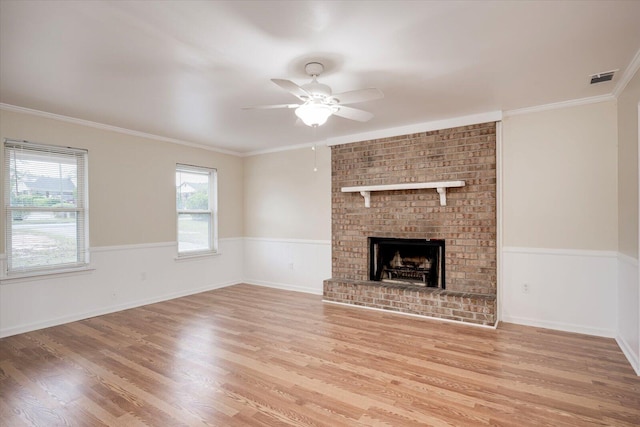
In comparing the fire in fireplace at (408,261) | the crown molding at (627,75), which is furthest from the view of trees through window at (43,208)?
the crown molding at (627,75)

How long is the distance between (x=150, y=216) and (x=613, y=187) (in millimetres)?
5779

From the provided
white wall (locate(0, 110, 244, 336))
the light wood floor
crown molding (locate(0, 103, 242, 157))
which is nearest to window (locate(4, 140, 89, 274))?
white wall (locate(0, 110, 244, 336))

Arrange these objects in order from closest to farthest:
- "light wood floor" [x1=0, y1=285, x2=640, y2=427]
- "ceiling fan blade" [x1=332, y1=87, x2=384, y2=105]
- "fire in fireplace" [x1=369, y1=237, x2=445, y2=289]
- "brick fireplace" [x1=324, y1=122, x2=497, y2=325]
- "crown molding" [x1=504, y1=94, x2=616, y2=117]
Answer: "light wood floor" [x1=0, y1=285, x2=640, y2=427] → "ceiling fan blade" [x1=332, y1=87, x2=384, y2=105] → "crown molding" [x1=504, y1=94, x2=616, y2=117] → "brick fireplace" [x1=324, y1=122, x2=497, y2=325] → "fire in fireplace" [x1=369, y1=237, x2=445, y2=289]

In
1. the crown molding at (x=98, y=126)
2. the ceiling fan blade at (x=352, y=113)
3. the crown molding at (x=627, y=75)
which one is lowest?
the ceiling fan blade at (x=352, y=113)

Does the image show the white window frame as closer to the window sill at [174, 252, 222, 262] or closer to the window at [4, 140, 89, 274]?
the window at [4, 140, 89, 274]

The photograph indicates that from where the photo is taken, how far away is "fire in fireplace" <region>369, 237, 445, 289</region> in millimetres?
4609

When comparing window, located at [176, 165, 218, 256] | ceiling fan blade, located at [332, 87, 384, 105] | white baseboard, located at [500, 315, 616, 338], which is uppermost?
ceiling fan blade, located at [332, 87, 384, 105]

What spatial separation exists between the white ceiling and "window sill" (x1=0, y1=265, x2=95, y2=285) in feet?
6.13

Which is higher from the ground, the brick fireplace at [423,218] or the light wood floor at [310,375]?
the brick fireplace at [423,218]

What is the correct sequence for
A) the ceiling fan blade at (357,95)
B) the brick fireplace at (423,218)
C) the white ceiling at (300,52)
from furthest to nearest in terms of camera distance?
the brick fireplace at (423,218)
the ceiling fan blade at (357,95)
the white ceiling at (300,52)

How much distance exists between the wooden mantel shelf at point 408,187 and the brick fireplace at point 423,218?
0.29 feet

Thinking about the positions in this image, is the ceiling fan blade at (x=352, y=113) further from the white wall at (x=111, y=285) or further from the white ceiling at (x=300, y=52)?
the white wall at (x=111, y=285)

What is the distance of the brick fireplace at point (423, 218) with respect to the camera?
418 cm

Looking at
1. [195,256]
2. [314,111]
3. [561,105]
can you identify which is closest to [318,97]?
[314,111]
